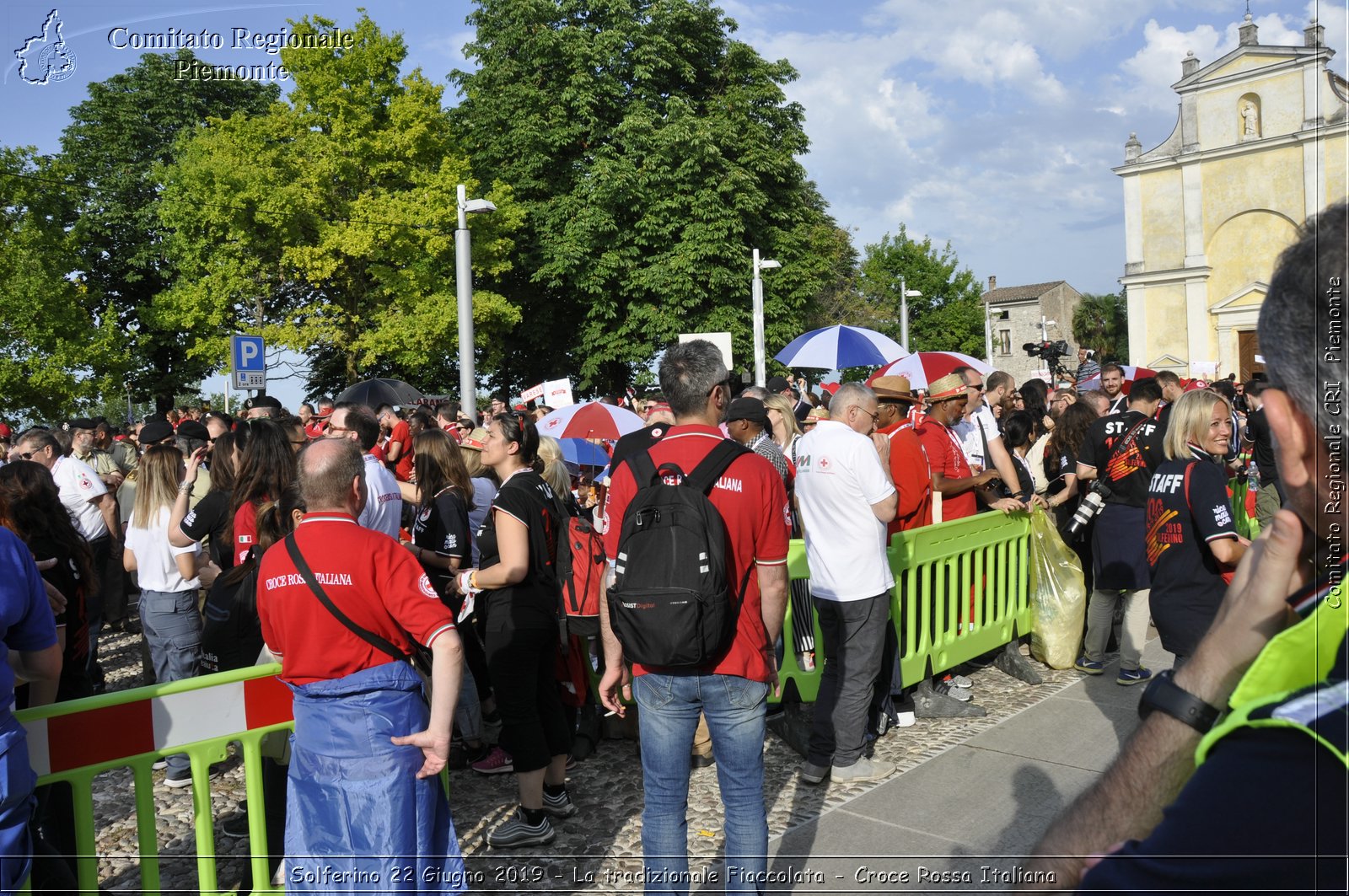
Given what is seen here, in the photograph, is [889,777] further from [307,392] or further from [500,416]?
[307,392]

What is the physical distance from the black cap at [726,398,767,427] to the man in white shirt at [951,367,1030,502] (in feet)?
5.62

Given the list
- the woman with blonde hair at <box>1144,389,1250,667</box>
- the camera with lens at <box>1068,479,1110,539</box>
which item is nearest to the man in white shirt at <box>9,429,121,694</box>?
the woman with blonde hair at <box>1144,389,1250,667</box>

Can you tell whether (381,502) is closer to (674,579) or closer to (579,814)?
(579,814)

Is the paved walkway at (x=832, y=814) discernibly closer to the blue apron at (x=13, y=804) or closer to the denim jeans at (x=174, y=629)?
the denim jeans at (x=174, y=629)

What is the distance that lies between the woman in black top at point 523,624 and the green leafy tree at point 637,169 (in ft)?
82.6

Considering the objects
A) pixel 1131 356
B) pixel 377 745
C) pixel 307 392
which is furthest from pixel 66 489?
pixel 1131 356

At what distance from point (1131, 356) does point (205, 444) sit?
51753 mm

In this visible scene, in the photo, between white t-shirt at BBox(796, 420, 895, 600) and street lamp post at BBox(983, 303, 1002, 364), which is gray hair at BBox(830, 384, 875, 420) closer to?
white t-shirt at BBox(796, 420, 895, 600)

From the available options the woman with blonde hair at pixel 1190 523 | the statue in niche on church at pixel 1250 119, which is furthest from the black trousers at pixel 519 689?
the statue in niche on church at pixel 1250 119

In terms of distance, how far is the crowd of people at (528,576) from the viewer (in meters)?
3.20

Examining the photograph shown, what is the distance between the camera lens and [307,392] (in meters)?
36.4

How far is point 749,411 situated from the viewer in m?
6.81

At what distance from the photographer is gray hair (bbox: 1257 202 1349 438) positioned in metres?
1.12

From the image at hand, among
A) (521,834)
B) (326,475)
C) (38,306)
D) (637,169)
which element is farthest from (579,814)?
(38,306)
